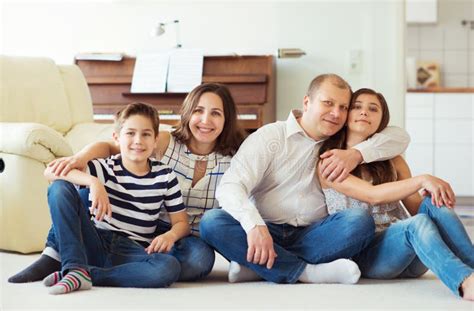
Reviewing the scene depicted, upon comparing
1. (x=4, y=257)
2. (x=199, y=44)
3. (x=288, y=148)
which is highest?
(x=199, y=44)

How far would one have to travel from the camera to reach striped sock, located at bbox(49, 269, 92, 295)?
6.80 ft

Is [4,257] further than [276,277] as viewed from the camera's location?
Yes

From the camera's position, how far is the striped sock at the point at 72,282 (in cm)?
207

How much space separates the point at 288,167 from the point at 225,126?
25 centimetres

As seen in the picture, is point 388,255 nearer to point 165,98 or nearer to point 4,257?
point 4,257

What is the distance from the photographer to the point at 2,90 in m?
3.64

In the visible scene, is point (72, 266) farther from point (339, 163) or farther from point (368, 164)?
point (368, 164)

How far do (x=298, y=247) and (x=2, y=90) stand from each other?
6.25ft

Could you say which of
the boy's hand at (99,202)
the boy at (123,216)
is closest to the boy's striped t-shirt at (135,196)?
the boy at (123,216)

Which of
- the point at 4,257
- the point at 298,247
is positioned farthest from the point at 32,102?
the point at 298,247

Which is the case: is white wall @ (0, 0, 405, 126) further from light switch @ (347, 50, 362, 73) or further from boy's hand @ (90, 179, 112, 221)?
boy's hand @ (90, 179, 112, 221)

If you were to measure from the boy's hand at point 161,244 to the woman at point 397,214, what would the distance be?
0.50 metres

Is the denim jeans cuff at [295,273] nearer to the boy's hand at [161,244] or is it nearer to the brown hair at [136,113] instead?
the boy's hand at [161,244]

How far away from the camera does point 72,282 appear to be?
210 cm
